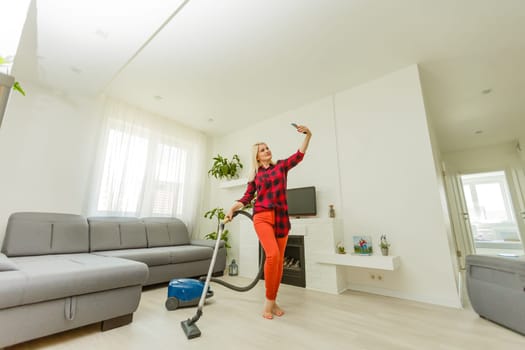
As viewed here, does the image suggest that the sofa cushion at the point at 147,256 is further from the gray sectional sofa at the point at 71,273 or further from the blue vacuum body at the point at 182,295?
the blue vacuum body at the point at 182,295

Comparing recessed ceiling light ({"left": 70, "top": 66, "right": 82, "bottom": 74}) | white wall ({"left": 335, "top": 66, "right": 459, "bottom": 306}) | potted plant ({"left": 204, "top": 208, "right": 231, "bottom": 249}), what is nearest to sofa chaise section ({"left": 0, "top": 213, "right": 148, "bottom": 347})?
recessed ceiling light ({"left": 70, "top": 66, "right": 82, "bottom": 74})

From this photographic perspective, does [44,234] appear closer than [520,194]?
Yes

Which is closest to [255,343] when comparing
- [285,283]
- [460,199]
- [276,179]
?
[276,179]

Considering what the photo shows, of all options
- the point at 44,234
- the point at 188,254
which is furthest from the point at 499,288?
the point at 44,234

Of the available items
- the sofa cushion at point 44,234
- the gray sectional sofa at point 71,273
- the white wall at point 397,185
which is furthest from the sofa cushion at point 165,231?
the white wall at point 397,185

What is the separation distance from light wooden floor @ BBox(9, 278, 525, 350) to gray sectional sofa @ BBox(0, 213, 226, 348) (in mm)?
171

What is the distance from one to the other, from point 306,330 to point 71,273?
65.0 inches

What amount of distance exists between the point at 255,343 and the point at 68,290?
1242 mm

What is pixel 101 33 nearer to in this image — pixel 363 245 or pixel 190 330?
pixel 190 330

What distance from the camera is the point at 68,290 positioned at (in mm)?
1435

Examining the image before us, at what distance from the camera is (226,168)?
14.3 feet

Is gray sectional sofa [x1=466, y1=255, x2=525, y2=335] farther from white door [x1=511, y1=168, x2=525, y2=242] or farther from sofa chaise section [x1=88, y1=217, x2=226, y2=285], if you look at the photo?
white door [x1=511, y1=168, x2=525, y2=242]

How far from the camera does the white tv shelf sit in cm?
233

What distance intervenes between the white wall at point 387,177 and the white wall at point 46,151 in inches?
124
